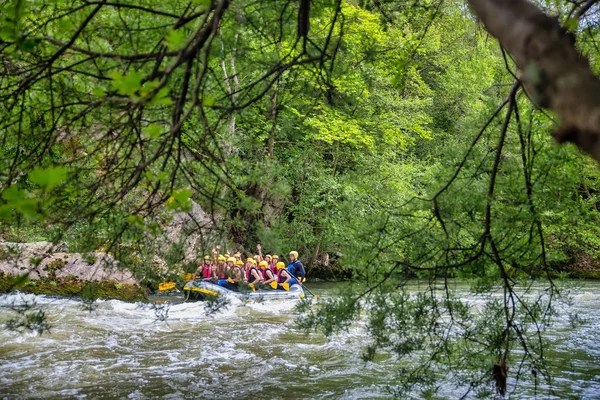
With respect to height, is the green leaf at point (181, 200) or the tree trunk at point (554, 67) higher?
the tree trunk at point (554, 67)

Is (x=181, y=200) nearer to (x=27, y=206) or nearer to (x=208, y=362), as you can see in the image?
(x=27, y=206)

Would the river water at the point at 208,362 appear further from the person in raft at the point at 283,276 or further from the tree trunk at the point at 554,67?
the person in raft at the point at 283,276

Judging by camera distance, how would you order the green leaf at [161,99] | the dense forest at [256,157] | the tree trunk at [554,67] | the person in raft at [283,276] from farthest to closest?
1. the person in raft at [283,276]
2. the dense forest at [256,157]
3. the green leaf at [161,99]
4. the tree trunk at [554,67]

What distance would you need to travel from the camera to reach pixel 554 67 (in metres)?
1.76

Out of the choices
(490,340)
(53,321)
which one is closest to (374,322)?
(490,340)

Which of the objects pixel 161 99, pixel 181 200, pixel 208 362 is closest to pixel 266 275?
pixel 208 362

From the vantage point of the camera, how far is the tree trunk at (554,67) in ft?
5.28

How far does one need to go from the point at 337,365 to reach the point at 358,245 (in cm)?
443

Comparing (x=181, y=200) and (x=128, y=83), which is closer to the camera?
(x=128, y=83)

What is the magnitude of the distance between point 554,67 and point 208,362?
782 cm

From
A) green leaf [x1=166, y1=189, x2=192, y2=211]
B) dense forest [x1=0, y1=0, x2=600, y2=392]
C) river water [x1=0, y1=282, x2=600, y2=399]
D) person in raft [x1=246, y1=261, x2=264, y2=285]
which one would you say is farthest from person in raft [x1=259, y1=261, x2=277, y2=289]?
green leaf [x1=166, y1=189, x2=192, y2=211]

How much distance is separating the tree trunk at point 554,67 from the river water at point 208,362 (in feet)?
9.85

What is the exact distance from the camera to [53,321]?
11.1m

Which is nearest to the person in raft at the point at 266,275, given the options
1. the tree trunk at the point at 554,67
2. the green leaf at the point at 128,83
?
the green leaf at the point at 128,83
